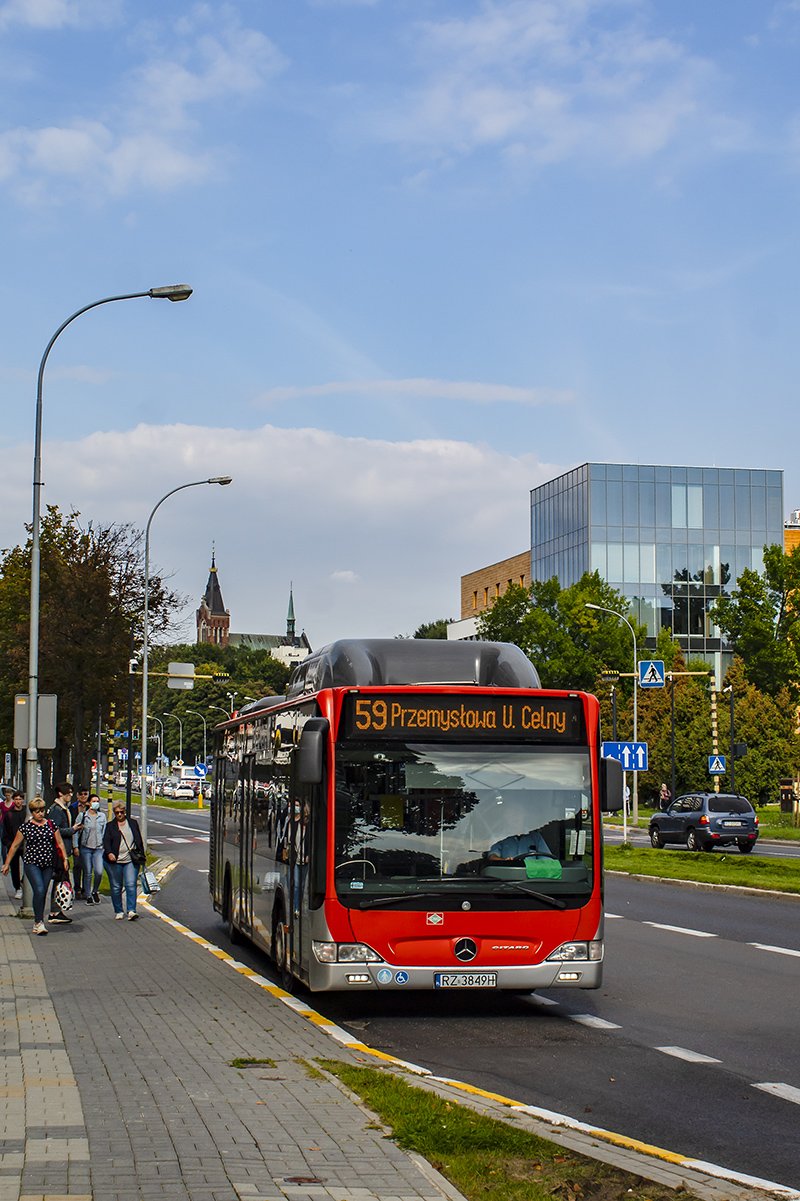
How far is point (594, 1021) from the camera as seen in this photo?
37.0ft

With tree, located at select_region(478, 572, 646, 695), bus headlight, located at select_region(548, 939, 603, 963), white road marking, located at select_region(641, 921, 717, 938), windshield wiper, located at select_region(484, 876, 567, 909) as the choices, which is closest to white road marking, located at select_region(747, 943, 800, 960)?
white road marking, located at select_region(641, 921, 717, 938)

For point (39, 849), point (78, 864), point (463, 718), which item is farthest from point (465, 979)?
point (78, 864)

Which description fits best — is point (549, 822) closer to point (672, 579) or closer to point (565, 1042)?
point (565, 1042)

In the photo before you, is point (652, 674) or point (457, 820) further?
point (652, 674)

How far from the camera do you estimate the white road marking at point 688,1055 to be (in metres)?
9.55

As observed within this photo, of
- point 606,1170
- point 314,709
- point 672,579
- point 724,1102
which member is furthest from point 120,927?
point 672,579

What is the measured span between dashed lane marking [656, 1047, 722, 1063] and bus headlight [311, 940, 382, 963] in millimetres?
2235

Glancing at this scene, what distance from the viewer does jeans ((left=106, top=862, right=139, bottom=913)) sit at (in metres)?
19.0

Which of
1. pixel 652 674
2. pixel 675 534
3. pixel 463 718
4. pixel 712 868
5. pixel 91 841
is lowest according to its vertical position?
pixel 712 868

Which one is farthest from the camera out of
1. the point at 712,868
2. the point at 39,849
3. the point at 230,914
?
the point at 712,868

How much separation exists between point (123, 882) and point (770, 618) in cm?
5119

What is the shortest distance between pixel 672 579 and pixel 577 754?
74.9m

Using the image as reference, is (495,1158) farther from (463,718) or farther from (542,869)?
(463,718)

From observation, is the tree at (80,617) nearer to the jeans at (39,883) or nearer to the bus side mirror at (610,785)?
the jeans at (39,883)
